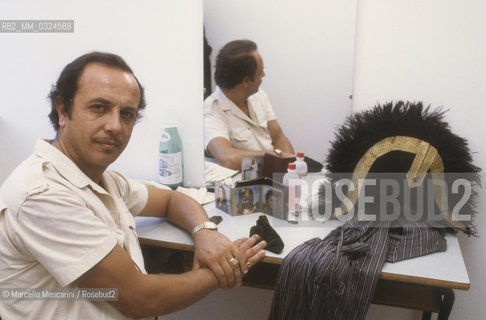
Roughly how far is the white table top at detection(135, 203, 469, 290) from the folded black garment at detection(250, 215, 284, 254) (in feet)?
0.06

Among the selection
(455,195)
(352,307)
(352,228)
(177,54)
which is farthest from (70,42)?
(455,195)

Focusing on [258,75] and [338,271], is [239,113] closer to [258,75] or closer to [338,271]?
[258,75]

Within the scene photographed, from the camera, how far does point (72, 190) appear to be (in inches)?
39.8

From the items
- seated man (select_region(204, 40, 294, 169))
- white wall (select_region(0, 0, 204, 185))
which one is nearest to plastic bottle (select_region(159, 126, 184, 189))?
white wall (select_region(0, 0, 204, 185))

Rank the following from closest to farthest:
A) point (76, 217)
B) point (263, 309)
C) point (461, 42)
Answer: point (76, 217) → point (461, 42) → point (263, 309)

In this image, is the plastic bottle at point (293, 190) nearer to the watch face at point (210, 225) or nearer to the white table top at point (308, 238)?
the white table top at point (308, 238)

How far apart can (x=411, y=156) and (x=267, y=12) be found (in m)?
0.90

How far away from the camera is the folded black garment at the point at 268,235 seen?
1.22 m

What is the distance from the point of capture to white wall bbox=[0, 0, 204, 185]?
168 centimetres

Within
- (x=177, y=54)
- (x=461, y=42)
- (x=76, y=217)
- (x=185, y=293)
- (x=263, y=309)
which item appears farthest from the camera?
(x=263, y=309)

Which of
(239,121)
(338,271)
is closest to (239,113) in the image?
(239,121)

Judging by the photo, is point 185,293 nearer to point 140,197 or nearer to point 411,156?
point 140,197

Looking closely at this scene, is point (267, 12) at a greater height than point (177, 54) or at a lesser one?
greater

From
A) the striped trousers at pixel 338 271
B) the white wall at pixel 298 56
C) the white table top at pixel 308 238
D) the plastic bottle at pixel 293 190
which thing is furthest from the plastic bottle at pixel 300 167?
the striped trousers at pixel 338 271
